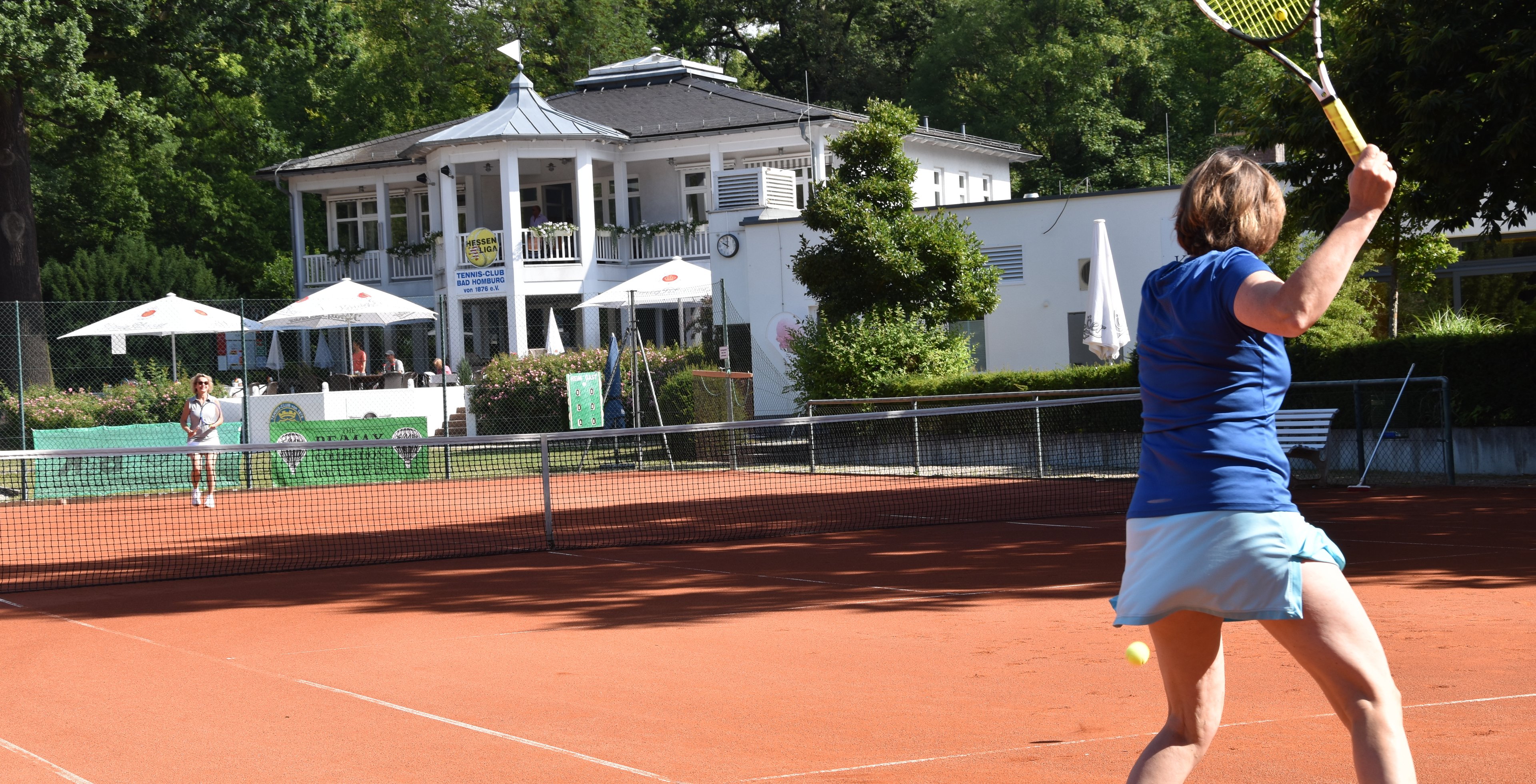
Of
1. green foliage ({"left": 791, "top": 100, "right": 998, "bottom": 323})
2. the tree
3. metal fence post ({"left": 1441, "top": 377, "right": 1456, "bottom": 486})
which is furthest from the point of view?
the tree

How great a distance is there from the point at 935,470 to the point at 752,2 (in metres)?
38.3

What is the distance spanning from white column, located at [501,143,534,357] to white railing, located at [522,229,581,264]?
0.94 ft

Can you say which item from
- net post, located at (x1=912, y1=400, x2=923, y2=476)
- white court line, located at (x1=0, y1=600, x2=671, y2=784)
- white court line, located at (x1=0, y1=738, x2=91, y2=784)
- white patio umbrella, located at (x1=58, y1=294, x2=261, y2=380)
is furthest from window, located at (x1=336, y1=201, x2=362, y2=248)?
white court line, located at (x1=0, y1=738, x2=91, y2=784)

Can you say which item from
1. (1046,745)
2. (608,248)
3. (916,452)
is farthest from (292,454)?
(1046,745)

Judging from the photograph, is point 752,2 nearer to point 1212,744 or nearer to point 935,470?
point 935,470

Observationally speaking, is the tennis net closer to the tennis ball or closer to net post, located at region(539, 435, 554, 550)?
net post, located at region(539, 435, 554, 550)

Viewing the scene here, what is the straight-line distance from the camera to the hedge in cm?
1562

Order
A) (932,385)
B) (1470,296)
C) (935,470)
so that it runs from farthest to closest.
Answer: (1470,296) < (932,385) < (935,470)

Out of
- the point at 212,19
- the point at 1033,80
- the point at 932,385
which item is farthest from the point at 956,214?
the point at 1033,80

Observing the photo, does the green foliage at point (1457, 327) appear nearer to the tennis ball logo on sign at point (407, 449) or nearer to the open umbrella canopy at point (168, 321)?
the tennis ball logo on sign at point (407, 449)

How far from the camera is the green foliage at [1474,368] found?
51.2 ft

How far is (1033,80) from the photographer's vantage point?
155 ft

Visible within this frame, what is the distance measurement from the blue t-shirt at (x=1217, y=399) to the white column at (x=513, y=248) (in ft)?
106

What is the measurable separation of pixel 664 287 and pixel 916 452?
22.3 feet
